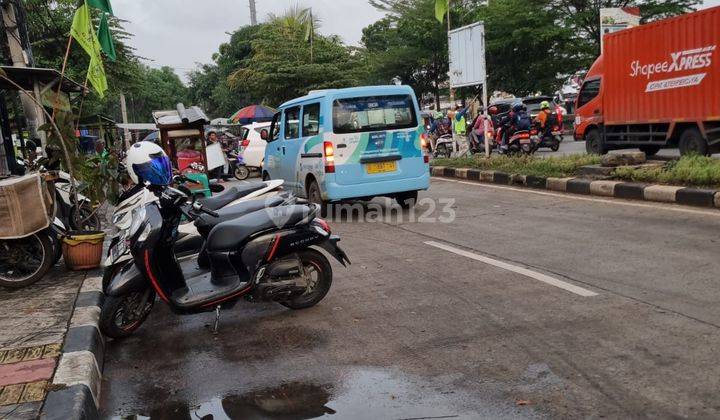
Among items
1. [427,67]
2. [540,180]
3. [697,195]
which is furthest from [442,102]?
[697,195]

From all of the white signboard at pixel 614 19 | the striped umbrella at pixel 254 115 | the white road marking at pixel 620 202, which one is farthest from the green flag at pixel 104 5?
the striped umbrella at pixel 254 115

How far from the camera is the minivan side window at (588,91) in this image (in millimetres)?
15086

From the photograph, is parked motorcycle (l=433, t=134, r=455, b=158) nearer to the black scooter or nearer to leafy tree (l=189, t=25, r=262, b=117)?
the black scooter

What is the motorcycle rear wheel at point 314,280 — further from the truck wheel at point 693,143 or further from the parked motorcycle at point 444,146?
the parked motorcycle at point 444,146

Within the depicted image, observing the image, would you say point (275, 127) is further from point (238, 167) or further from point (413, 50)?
point (413, 50)

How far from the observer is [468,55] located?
51.5 feet

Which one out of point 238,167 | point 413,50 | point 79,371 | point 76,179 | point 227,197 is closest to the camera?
point 79,371

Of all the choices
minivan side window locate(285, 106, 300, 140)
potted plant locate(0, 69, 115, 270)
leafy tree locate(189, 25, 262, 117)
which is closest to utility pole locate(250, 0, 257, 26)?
leafy tree locate(189, 25, 262, 117)

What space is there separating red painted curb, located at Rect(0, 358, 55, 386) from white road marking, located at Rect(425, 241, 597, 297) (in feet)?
12.4

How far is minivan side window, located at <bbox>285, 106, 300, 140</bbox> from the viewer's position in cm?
1020

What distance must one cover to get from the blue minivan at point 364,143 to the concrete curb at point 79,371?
4.35 meters

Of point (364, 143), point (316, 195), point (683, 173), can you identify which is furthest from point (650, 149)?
point (316, 195)

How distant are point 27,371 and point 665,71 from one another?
12.3m

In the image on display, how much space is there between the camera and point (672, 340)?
391cm
